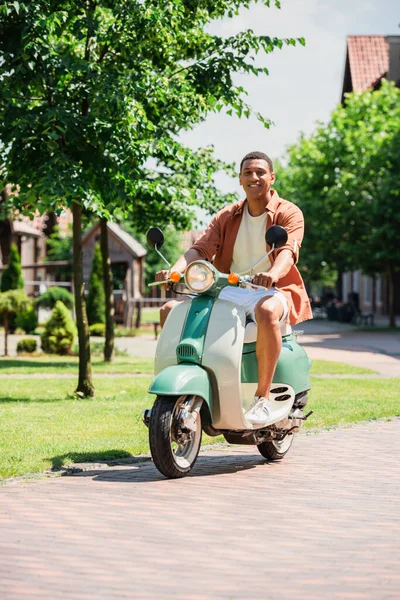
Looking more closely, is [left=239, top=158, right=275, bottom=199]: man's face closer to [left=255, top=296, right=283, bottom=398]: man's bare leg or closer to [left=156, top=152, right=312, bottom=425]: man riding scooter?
[left=156, top=152, right=312, bottom=425]: man riding scooter

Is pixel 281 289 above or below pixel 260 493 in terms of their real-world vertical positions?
above

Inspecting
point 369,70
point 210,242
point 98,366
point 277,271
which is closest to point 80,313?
point 210,242

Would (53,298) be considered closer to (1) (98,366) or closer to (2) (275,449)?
(1) (98,366)

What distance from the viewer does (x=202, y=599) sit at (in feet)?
14.0

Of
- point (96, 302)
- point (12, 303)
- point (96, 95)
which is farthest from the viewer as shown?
point (96, 302)

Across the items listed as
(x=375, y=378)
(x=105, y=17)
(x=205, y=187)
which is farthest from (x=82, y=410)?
(x=205, y=187)

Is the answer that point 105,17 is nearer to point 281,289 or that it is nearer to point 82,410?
point 82,410

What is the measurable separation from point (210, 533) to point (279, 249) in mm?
2540

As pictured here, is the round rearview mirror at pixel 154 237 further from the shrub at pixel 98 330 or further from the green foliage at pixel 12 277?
the green foliage at pixel 12 277

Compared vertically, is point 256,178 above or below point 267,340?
above

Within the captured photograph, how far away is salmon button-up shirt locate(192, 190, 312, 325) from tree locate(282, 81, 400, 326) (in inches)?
1034

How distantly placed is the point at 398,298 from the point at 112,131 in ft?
148

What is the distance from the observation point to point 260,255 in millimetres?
7551

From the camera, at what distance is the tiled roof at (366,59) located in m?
58.5
